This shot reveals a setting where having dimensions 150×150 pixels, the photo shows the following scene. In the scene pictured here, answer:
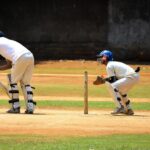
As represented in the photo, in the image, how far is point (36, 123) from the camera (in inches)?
629

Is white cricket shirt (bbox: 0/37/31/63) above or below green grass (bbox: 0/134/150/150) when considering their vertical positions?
above

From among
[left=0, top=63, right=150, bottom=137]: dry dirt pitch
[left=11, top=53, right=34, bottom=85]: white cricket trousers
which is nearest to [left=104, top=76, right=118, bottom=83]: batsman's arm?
[left=0, top=63, right=150, bottom=137]: dry dirt pitch

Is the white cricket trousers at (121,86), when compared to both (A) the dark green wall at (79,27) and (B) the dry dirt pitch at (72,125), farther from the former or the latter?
(A) the dark green wall at (79,27)

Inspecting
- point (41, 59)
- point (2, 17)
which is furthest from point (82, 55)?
point (2, 17)

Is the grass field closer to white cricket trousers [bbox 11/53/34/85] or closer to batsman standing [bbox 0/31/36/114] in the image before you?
batsman standing [bbox 0/31/36/114]

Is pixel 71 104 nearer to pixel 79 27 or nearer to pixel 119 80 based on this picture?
pixel 119 80

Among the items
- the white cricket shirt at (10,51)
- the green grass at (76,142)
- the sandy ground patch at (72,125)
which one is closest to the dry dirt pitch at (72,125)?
the sandy ground patch at (72,125)

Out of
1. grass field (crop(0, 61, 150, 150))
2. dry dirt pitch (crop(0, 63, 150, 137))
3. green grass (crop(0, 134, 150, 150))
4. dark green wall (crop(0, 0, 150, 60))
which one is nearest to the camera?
green grass (crop(0, 134, 150, 150))

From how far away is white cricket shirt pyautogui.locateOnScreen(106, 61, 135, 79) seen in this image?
1875 centimetres

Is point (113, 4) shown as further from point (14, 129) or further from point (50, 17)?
point (14, 129)

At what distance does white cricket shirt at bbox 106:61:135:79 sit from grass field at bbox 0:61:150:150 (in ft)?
3.72

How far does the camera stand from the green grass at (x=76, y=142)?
13.0m

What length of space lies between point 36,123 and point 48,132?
1020 mm

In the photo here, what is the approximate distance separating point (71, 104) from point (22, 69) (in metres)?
5.18
